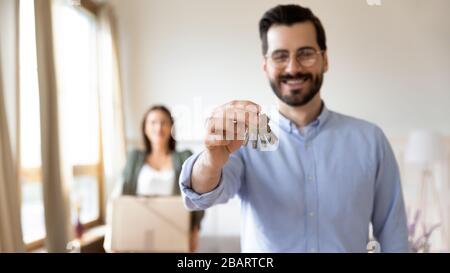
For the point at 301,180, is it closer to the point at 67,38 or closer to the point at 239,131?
the point at 239,131

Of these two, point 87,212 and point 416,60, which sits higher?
point 416,60

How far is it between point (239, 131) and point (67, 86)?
225 millimetres

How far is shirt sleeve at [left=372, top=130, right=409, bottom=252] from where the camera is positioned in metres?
0.52

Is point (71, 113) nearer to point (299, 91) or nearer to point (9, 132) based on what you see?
point (9, 132)

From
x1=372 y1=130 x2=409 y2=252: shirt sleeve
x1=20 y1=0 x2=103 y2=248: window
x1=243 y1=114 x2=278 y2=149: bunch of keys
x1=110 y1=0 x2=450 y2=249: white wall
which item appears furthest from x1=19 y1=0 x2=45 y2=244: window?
x1=372 y1=130 x2=409 y2=252: shirt sleeve

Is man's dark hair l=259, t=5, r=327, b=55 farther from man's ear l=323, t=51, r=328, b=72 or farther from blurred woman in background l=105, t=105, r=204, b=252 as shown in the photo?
blurred woman in background l=105, t=105, r=204, b=252

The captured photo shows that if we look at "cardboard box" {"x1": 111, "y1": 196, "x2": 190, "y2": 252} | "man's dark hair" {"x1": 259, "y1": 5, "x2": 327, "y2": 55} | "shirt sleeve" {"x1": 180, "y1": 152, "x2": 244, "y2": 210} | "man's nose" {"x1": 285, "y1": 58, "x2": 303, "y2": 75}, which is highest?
"man's dark hair" {"x1": 259, "y1": 5, "x2": 327, "y2": 55}

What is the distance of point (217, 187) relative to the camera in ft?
1.61

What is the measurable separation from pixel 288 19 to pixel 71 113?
0.27 meters

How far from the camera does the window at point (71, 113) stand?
521 millimetres

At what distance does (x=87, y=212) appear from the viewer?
532mm

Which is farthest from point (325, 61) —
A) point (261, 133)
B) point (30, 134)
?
point (30, 134)

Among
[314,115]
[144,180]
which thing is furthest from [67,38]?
[314,115]
